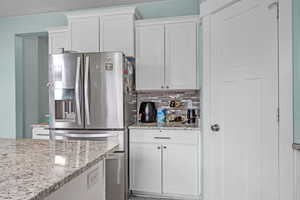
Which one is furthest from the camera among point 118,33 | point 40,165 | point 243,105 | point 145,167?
point 118,33

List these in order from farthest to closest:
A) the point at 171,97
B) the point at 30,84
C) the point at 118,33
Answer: the point at 30,84 → the point at 171,97 → the point at 118,33

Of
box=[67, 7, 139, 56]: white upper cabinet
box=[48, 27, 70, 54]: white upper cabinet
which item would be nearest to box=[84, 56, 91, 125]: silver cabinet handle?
box=[67, 7, 139, 56]: white upper cabinet

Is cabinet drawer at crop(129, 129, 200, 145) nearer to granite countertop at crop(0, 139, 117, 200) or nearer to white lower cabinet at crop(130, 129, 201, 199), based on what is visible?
white lower cabinet at crop(130, 129, 201, 199)

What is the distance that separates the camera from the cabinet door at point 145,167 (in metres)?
2.65

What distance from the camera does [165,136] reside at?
8.62 feet

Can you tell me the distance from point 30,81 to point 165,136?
3010 millimetres

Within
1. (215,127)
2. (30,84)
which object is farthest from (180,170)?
(30,84)

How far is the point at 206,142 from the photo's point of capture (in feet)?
7.55

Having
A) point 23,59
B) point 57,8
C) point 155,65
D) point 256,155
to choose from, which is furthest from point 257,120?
point 23,59

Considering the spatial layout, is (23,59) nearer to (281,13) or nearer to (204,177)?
(204,177)

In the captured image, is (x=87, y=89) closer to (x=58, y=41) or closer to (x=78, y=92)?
(x=78, y=92)

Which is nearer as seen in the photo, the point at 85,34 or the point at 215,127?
the point at 215,127

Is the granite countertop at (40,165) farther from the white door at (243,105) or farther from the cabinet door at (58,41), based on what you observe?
the cabinet door at (58,41)

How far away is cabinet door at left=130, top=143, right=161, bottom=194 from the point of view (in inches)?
104
